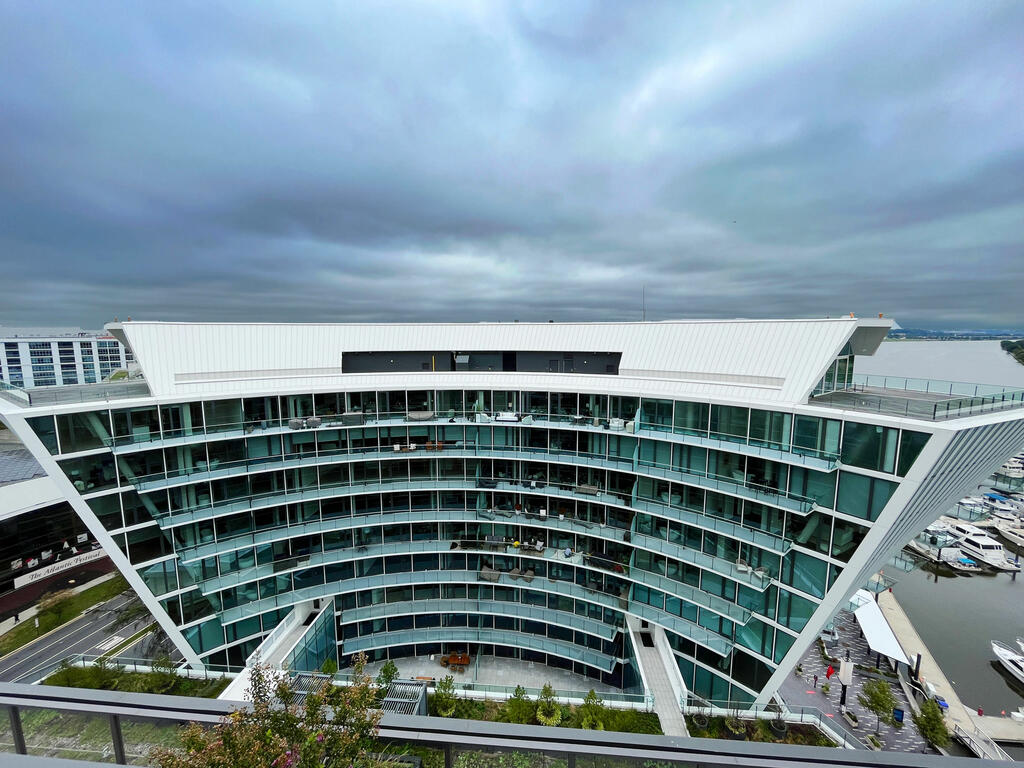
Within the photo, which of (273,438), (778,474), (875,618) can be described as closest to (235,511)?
(273,438)

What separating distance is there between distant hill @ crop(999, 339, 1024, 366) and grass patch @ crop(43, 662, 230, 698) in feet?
371

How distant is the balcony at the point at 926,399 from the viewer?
19.5 meters

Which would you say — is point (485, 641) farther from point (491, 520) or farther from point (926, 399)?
point (926, 399)

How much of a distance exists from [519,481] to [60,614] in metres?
37.2

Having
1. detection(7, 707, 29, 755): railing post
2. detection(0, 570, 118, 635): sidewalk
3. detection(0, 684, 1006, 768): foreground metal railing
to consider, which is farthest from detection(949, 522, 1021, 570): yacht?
detection(0, 570, 118, 635): sidewalk

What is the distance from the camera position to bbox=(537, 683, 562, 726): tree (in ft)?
70.0

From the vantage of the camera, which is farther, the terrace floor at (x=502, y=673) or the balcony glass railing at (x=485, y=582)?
the terrace floor at (x=502, y=673)

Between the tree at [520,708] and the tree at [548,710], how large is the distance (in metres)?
0.44

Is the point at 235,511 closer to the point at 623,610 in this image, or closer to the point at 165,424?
the point at 165,424

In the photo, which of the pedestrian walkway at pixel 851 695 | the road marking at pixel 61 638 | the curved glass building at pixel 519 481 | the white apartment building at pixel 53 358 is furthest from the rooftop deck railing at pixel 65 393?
the white apartment building at pixel 53 358

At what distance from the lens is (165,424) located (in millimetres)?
25703

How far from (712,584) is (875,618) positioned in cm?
1962

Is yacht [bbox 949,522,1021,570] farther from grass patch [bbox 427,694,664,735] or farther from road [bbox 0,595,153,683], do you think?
road [bbox 0,595,153,683]

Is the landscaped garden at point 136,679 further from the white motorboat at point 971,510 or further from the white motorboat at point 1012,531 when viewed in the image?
the white motorboat at point 1012,531
